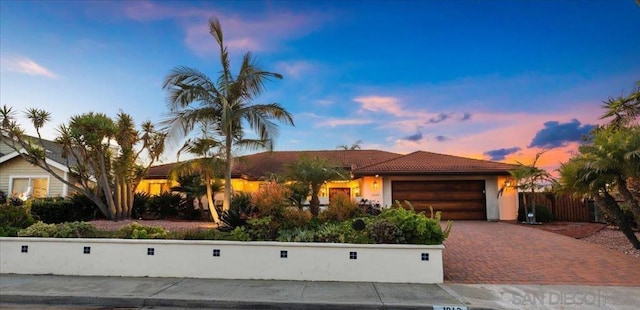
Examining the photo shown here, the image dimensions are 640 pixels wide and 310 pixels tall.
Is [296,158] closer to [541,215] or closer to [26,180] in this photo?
[541,215]

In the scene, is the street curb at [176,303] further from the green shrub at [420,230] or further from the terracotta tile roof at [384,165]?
the terracotta tile roof at [384,165]

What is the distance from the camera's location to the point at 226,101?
11.9 meters

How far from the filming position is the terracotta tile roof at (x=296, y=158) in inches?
827

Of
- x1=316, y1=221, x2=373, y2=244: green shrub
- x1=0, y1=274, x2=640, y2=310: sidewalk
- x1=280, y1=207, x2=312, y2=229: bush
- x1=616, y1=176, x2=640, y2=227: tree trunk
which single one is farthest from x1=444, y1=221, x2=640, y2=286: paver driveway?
x1=280, y1=207, x2=312, y2=229: bush

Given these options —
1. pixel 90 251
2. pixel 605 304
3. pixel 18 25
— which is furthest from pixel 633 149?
pixel 18 25

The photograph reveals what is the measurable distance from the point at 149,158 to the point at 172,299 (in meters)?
10.4

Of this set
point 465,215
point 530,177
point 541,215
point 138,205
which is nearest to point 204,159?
point 138,205

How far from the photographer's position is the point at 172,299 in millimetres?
5676

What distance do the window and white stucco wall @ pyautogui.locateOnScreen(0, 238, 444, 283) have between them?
45.3 ft

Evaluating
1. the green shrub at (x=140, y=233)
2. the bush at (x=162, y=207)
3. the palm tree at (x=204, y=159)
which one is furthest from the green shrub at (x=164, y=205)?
the green shrub at (x=140, y=233)

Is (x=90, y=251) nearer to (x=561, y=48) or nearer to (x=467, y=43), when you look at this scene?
Answer: (x=467, y=43)

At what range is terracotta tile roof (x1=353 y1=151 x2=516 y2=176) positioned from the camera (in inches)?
662

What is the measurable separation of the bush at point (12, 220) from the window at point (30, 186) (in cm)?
1170

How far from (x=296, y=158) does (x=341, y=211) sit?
14046 mm
